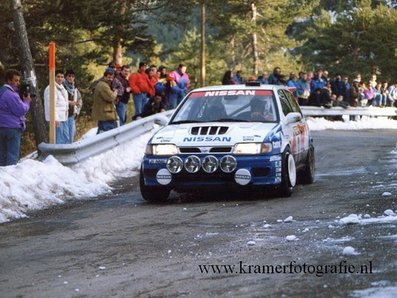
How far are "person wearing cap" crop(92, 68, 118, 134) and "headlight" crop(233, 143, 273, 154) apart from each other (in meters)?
6.04

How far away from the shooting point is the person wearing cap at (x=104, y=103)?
17172mm

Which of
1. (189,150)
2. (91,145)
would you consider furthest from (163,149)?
(91,145)

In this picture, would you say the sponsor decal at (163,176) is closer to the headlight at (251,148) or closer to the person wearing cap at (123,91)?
the headlight at (251,148)

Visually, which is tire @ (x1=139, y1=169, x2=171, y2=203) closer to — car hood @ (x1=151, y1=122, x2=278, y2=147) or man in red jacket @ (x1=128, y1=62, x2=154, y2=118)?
car hood @ (x1=151, y1=122, x2=278, y2=147)

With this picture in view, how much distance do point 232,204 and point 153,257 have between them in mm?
3809

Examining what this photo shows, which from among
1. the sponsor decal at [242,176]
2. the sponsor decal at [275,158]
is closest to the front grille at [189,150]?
the sponsor decal at [242,176]

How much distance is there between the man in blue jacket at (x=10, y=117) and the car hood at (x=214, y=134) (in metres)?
2.55

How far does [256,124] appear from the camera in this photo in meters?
12.3

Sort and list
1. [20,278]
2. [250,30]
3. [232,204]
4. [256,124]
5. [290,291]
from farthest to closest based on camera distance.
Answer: [250,30] < [256,124] < [232,204] < [20,278] < [290,291]

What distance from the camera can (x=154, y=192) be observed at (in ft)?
39.4

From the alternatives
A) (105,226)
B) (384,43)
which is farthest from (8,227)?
(384,43)

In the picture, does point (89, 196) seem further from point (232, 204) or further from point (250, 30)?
point (250, 30)

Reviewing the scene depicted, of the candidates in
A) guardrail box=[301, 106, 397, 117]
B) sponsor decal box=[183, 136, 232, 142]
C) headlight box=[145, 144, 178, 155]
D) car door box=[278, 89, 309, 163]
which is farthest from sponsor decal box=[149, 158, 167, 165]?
guardrail box=[301, 106, 397, 117]

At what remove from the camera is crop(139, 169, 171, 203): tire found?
12.0 metres
